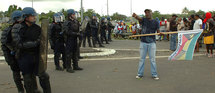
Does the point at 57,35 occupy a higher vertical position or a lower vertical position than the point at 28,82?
higher

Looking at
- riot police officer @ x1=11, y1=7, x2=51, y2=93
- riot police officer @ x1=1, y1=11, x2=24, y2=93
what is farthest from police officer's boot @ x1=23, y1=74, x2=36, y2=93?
riot police officer @ x1=1, y1=11, x2=24, y2=93

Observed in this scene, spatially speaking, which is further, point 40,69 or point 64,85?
point 64,85

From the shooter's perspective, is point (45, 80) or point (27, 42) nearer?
point (27, 42)

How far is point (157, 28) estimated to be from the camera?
600 centimetres

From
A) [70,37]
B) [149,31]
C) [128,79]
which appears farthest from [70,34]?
[149,31]

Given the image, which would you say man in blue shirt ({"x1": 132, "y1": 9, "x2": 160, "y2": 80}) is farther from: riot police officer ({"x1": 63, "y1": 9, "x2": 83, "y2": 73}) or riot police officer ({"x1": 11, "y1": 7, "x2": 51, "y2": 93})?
riot police officer ({"x1": 11, "y1": 7, "x2": 51, "y2": 93})

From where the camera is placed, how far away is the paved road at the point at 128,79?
5230 mm

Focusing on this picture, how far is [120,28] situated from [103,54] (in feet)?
40.3

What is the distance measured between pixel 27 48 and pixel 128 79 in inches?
118

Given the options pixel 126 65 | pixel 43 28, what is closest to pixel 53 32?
pixel 126 65

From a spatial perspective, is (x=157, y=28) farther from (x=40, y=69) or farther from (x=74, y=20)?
(x=40, y=69)

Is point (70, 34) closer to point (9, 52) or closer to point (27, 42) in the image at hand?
point (9, 52)

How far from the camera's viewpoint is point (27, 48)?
13.3 feet

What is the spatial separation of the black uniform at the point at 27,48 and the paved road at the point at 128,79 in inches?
45.7
